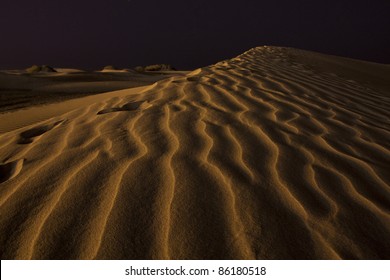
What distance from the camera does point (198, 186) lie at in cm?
167

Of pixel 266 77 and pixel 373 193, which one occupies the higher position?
pixel 373 193

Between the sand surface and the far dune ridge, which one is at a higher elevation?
the far dune ridge

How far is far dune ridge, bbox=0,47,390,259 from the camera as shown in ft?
4.32

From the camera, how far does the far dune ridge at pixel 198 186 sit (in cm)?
132

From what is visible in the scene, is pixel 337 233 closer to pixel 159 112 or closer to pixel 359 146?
pixel 359 146

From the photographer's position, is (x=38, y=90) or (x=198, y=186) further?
(x=38, y=90)

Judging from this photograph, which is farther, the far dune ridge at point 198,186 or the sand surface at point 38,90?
the sand surface at point 38,90

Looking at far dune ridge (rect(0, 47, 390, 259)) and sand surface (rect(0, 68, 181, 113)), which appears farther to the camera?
sand surface (rect(0, 68, 181, 113))

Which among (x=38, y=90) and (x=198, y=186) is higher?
(x=198, y=186)

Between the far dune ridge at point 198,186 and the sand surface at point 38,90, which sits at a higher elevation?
the far dune ridge at point 198,186
